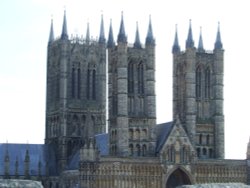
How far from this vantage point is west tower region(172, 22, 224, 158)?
93500mm

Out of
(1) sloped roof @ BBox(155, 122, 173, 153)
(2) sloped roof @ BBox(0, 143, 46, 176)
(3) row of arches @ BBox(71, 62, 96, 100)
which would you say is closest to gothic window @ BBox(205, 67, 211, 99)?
(1) sloped roof @ BBox(155, 122, 173, 153)

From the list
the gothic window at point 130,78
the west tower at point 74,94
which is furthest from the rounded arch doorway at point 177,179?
the west tower at point 74,94

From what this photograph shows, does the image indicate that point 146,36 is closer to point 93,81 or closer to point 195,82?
point 195,82

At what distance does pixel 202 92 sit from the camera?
95500 mm

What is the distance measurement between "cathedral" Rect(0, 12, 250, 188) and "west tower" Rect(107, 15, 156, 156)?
12cm

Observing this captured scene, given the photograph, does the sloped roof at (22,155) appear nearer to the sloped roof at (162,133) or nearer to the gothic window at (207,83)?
the sloped roof at (162,133)

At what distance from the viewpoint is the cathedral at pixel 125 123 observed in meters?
88.2

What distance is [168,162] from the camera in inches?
3538

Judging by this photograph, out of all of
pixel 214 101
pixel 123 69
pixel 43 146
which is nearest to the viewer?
pixel 123 69

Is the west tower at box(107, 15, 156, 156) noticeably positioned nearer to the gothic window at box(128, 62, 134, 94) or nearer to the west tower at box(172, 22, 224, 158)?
the gothic window at box(128, 62, 134, 94)

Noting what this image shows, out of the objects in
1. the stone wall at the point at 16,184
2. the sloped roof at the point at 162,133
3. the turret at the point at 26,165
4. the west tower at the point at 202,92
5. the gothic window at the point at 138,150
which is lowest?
the stone wall at the point at 16,184

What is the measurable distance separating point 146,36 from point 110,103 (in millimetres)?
9134

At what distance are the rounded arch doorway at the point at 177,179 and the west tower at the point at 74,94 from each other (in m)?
14.8

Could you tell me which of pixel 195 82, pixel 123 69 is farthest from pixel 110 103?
pixel 195 82
